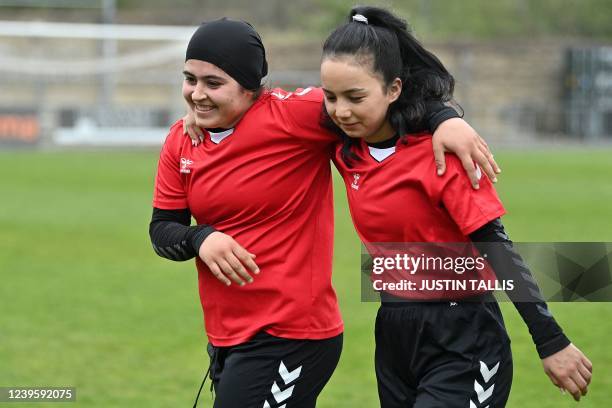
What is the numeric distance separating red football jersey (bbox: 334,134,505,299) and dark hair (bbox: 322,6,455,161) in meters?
0.08

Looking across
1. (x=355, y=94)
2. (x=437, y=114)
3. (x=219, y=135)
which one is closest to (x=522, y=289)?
(x=437, y=114)

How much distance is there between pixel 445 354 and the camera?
3.52m

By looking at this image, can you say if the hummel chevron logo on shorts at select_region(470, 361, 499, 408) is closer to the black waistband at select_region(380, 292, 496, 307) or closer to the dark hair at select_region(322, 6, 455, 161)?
the black waistband at select_region(380, 292, 496, 307)

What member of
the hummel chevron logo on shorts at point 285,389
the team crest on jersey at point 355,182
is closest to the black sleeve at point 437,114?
the team crest on jersey at point 355,182

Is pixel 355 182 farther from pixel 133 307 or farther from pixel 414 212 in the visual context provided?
pixel 133 307

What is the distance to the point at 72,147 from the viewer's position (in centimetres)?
3061

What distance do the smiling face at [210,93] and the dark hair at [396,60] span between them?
325 millimetres

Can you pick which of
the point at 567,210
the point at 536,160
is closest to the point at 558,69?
the point at 536,160

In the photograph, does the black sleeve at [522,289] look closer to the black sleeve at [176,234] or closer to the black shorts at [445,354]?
the black shorts at [445,354]

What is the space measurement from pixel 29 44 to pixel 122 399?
32.0 metres

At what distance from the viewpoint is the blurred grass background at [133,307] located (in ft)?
21.9

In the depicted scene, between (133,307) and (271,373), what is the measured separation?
18.9ft

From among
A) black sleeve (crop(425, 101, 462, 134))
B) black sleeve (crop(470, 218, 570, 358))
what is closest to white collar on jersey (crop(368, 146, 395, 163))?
black sleeve (crop(425, 101, 462, 134))

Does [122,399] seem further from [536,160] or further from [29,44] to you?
[29,44]
